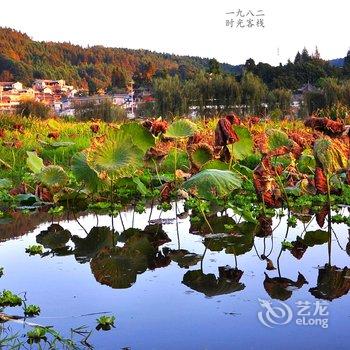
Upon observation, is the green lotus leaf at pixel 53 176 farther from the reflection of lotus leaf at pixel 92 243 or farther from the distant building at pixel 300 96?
the distant building at pixel 300 96

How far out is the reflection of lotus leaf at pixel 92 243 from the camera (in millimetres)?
4240

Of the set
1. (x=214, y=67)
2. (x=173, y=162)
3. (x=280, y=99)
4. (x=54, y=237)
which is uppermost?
(x=214, y=67)

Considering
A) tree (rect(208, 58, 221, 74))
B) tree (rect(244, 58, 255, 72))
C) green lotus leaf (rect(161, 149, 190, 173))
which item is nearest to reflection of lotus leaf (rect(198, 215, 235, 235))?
green lotus leaf (rect(161, 149, 190, 173))

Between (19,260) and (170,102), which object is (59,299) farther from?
(170,102)

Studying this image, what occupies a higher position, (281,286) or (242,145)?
(242,145)

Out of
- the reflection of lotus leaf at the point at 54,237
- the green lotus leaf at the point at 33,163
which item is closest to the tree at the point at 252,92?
the green lotus leaf at the point at 33,163

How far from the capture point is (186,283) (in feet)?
11.5

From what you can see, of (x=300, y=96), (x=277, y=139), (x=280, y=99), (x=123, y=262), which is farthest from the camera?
(x=300, y=96)

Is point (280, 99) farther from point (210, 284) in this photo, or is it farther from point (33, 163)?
point (210, 284)

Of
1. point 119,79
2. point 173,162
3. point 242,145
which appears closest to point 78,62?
point 119,79

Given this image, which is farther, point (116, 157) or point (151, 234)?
point (116, 157)

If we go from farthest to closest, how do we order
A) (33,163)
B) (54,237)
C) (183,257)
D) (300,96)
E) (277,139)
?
(300,96) → (33,163) → (277,139) → (54,237) → (183,257)

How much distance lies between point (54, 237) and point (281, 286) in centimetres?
208

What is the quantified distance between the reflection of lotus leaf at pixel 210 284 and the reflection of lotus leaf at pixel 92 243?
84 centimetres
